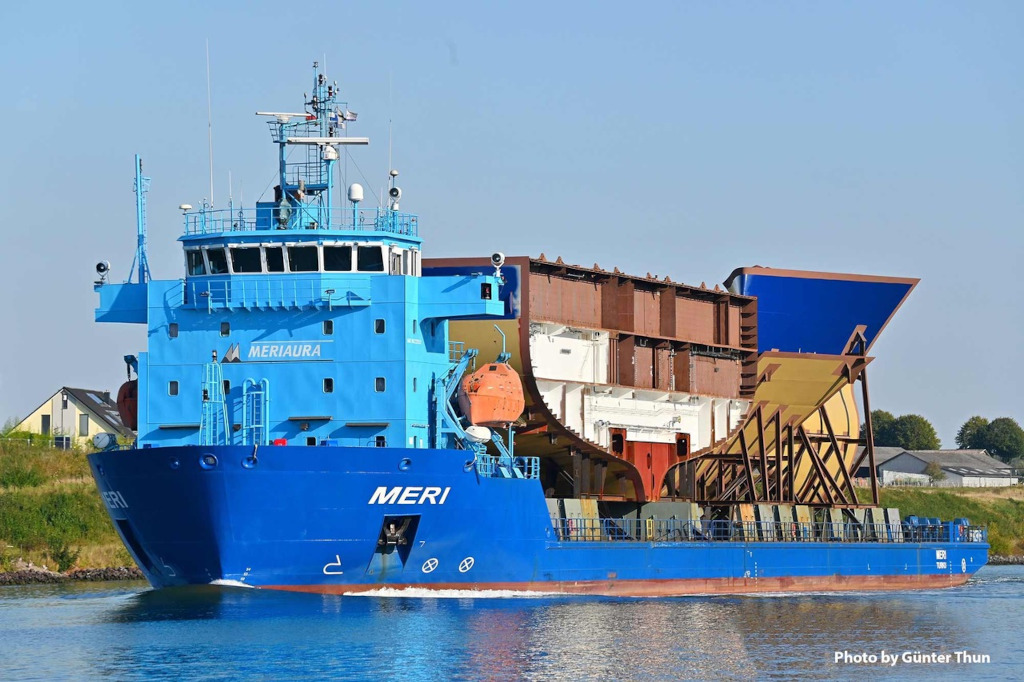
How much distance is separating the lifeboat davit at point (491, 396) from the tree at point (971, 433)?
117m

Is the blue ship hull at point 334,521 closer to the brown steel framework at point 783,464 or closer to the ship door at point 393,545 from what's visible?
the ship door at point 393,545

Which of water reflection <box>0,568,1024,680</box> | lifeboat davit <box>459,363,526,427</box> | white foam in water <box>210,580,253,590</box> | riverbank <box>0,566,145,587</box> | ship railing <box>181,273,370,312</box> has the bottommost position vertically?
water reflection <box>0,568,1024,680</box>

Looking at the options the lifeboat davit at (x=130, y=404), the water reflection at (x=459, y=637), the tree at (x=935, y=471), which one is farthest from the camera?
the tree at (x=935, y=471)

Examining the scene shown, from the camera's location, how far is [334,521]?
123ft

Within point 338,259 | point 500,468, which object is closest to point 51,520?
point 500,468

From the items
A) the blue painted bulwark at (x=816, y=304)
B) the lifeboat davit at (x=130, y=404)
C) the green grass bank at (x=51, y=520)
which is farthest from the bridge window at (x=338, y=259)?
the green grass bank at (x=51, y=520)

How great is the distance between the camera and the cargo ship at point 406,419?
122 feet

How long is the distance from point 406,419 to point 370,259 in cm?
412

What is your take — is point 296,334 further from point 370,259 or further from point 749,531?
point 749,531

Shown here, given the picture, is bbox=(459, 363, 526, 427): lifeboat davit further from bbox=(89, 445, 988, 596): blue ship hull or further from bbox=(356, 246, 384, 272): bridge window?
bbox=(356, 246, 384, 272): bridge window

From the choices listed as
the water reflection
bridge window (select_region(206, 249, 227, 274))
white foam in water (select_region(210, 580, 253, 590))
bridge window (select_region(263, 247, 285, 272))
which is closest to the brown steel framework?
the water reflection

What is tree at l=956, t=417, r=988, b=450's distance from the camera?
496ft

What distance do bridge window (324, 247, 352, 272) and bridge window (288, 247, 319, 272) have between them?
26 centimetres

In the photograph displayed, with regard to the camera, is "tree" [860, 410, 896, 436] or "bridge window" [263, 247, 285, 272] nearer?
"bridge window" [263, 247, 285, 272]
